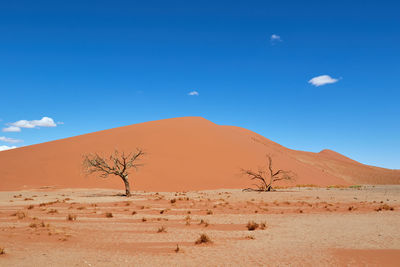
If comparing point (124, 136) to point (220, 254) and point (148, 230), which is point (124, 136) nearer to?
point (148, 230)

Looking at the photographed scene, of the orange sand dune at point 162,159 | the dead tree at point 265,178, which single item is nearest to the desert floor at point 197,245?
the dead tree at point 265,178

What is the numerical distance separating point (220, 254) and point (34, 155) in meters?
51.1

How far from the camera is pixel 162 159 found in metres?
47.2

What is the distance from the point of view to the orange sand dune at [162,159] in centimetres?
4081

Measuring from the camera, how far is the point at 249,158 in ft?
173

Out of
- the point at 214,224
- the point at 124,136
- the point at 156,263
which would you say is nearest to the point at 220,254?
the point at 156,263

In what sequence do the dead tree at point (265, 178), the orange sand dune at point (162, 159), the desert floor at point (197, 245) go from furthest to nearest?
the orange sand dune at point (162, 159) → the dead tree at point (265, 178) → the desert floor at point (197, 245)

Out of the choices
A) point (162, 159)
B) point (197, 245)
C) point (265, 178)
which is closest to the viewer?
point (197, 245)

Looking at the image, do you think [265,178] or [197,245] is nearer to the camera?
[197,245]

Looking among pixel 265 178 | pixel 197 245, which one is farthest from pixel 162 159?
pixel 197 245

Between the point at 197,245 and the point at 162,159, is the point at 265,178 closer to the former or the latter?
the point at 162,159

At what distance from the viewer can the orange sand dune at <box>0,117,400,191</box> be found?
1607 inches

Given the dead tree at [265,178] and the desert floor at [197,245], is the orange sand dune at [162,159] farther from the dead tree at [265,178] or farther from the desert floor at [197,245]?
the desert floor at [197,245]

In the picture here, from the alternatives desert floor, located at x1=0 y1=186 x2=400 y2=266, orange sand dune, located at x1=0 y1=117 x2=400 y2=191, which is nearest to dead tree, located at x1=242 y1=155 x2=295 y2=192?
orange sand dune, located at x1=0 y1=117 x2=400 y2=191
